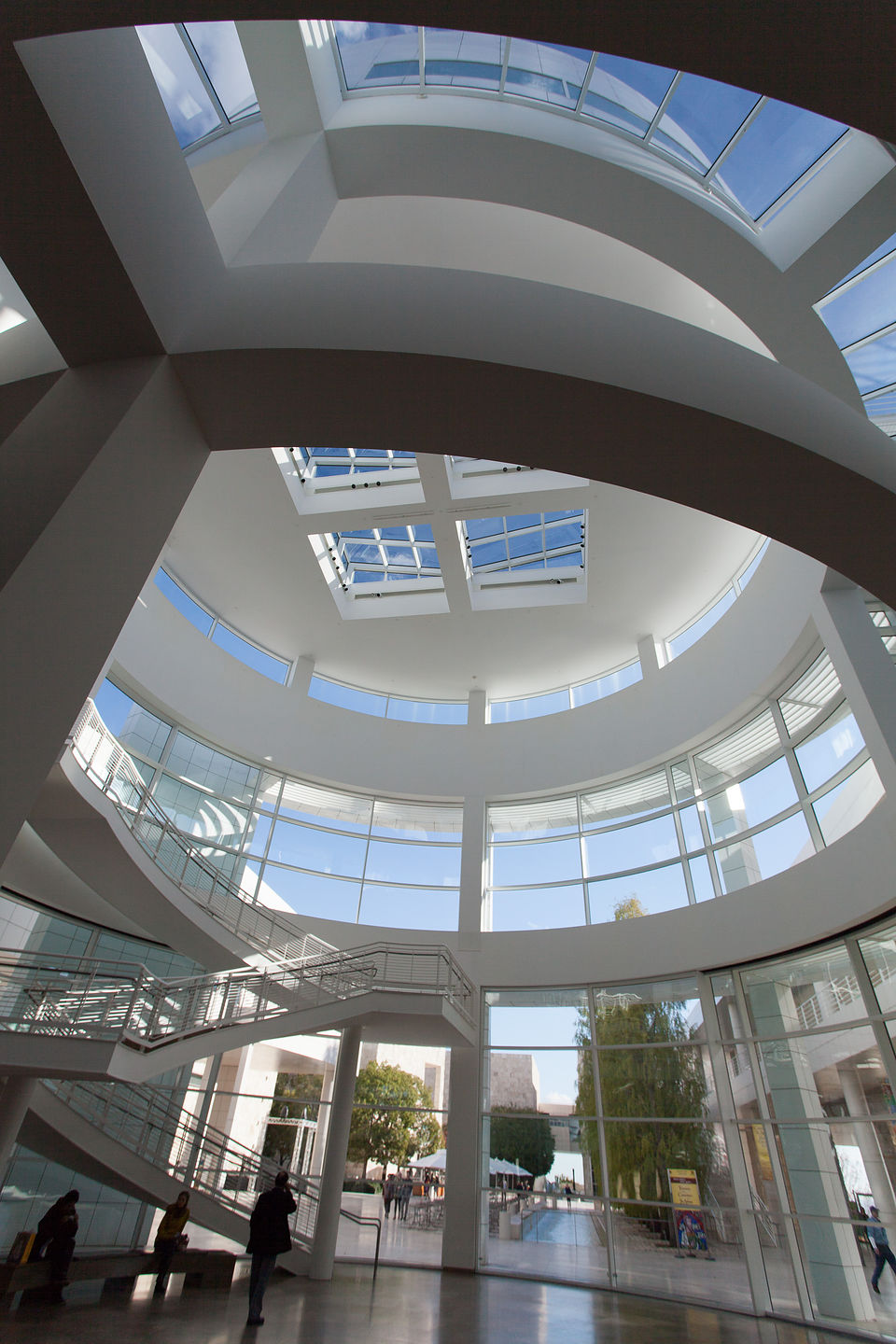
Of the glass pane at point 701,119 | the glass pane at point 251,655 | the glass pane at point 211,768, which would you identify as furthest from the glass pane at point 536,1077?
the glass pane at point 701,119

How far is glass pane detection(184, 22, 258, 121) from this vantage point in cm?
842

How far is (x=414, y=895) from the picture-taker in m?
16.6

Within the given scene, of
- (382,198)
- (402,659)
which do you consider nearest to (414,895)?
(402,659)

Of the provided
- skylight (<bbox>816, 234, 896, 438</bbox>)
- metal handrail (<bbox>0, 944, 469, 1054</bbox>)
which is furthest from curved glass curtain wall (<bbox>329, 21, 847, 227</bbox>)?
metal handrail (<bbox>0, 944, 469, 1054</bbox>)

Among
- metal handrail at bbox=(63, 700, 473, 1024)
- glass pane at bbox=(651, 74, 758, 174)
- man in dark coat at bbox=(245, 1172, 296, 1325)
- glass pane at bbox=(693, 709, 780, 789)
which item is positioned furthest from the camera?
Answer: glass pane at bbox=(693, 709, 780, 789)

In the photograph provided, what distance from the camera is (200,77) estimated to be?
8750 mm

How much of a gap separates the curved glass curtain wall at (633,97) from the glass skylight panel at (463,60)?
1 centimetres

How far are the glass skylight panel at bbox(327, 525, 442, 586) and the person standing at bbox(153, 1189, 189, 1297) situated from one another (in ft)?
40.5

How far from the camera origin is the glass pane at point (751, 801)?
41.4 ft

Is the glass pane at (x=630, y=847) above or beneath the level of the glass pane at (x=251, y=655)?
beneath

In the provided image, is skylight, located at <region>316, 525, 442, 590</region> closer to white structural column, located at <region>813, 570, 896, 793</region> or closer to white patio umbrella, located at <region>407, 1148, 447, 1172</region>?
white structural column, located at <region>813, 570, 896, 793</region>

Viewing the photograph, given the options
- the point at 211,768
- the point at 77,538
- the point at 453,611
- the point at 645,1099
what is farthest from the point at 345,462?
the point at 645,1099

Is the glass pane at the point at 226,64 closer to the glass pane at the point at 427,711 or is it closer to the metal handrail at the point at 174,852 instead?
the metal handrail at the point at 174,852

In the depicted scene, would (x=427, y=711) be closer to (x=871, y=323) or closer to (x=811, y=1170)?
(x=811, y=1170)
